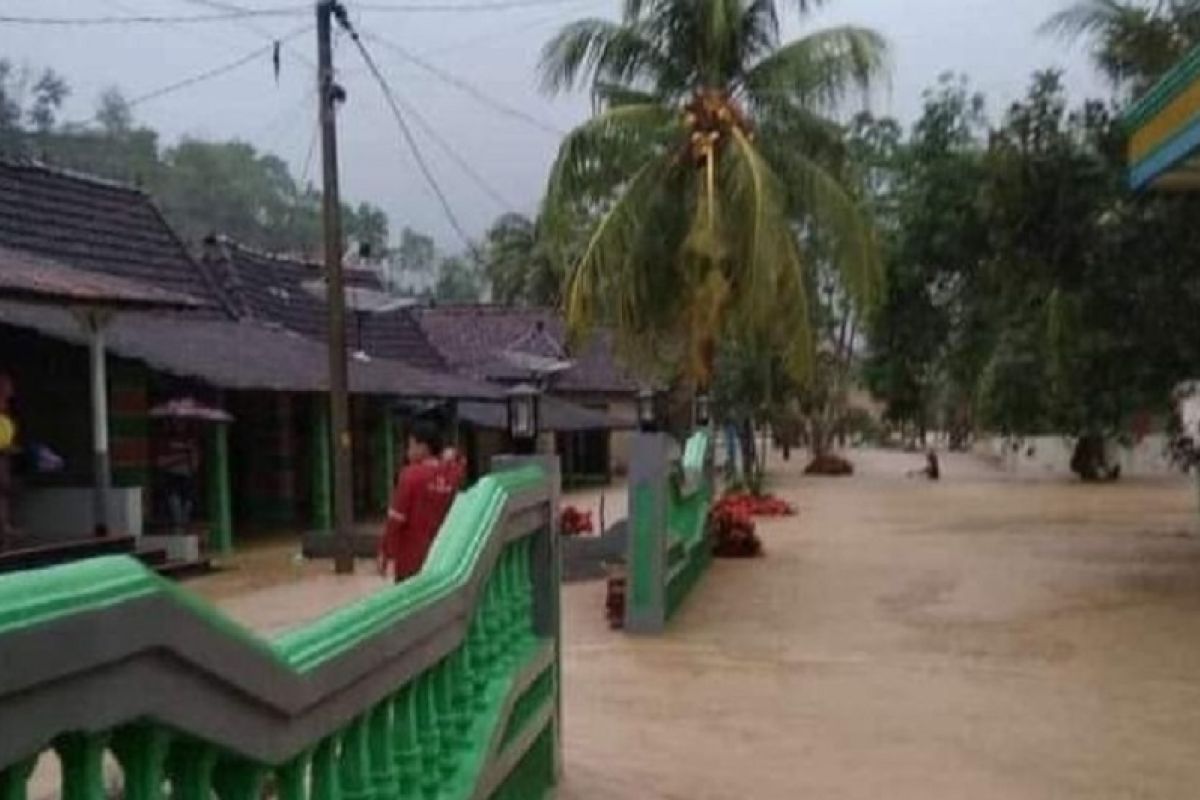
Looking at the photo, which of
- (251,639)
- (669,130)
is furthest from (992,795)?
(669,130)

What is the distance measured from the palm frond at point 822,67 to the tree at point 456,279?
60.7 m

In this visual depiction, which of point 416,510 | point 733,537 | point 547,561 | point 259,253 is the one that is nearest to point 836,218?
point 733,537

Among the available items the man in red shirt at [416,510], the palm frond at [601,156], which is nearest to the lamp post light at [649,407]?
the palm frond at [601,156]

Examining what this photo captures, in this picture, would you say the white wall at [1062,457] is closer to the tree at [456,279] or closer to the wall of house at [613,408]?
the wall of house at [613,408]

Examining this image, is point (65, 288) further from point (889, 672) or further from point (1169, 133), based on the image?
point (1169, 133)

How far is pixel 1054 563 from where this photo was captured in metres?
17.0

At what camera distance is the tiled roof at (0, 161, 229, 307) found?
1892cm

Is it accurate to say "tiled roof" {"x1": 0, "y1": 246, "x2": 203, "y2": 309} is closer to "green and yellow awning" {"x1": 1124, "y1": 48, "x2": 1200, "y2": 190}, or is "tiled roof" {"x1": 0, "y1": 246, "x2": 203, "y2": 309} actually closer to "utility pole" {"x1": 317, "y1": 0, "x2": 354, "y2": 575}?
"utility pole" {"x1": 317, "y1": 0, "x2": 354, "y2": 575}

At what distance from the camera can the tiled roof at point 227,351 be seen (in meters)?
17.4

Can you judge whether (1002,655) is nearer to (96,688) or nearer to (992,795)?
(992,795)

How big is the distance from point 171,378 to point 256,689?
18.0 metres

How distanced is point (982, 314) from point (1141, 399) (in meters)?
10.3

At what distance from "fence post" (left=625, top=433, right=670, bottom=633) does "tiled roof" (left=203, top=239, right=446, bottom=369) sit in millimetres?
13335

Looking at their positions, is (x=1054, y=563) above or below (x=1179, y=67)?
below
